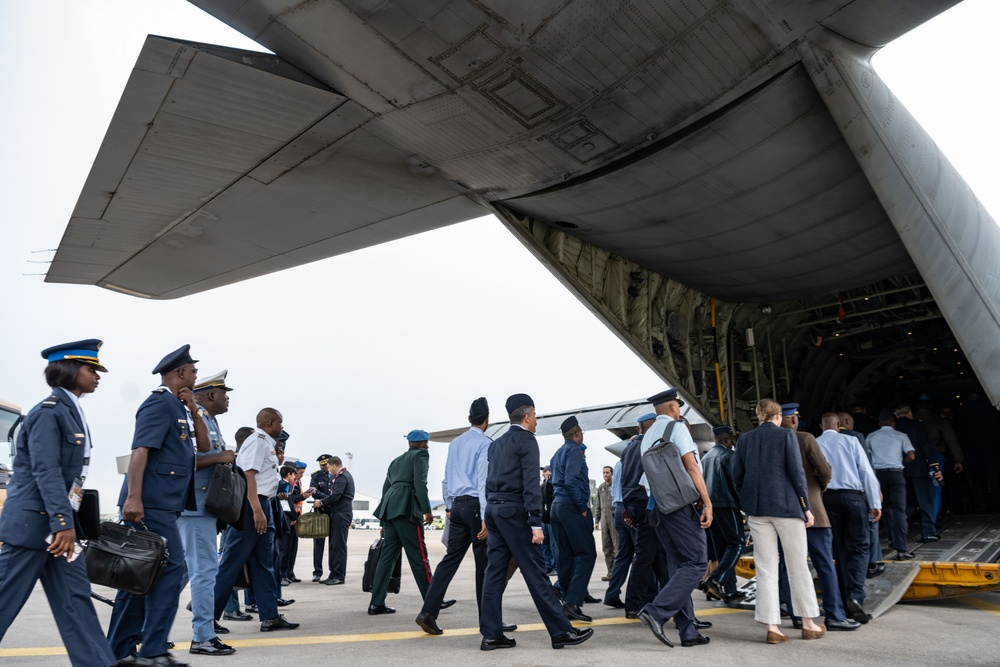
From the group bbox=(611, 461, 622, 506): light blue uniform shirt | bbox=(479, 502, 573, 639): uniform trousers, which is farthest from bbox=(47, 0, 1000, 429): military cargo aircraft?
bbox=(479, 502, 573, 639): uniform trousers

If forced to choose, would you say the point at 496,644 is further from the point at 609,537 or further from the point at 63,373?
the point at 609,537

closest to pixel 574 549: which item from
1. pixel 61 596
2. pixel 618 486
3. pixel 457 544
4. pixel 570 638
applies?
pixel 618 486

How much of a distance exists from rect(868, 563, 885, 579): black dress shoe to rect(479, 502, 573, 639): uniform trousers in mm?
3627

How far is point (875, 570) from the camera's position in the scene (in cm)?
688

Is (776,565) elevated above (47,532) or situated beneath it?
situated beneath

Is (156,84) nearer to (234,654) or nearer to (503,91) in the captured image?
(503,91)

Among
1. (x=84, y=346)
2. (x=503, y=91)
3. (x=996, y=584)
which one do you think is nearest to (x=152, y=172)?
(x=84, y=346)

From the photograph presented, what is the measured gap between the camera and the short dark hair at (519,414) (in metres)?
5.25

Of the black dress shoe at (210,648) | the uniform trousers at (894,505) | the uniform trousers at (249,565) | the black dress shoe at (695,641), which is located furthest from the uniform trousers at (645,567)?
the black dress shoe at (210,648)

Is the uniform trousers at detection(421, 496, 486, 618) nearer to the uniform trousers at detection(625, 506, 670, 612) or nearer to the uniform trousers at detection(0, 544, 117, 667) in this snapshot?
the uniform trousers at detection(625, 506, 670, 612)

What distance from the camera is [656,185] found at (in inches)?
249

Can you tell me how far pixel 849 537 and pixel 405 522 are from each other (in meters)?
3.72

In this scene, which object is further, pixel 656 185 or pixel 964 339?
pixel 656 185

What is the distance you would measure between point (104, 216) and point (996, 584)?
7.94 m
